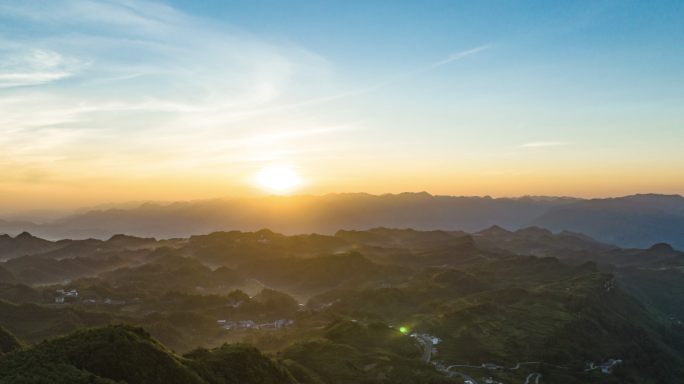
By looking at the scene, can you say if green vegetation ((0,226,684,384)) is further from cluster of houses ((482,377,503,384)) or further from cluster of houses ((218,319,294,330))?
cluster of houses ((482,377,503,384))

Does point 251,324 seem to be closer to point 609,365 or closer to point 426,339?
point 426,339

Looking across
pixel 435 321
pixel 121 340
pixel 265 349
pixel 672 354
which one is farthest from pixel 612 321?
pixel 121 340

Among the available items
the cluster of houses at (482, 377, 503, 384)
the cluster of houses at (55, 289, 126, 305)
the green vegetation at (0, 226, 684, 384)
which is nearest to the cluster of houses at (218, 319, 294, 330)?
the green vegetation at (0, 226, 684, 384)

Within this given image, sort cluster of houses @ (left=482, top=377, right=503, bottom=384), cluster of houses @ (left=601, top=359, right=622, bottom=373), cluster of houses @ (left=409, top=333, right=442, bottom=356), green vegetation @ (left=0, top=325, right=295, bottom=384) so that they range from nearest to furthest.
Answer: green vegetation @ (left=0, top=325, right=295, bottom=384) < cluster of houses @ (left=482, top=377, right=503, bottom=384) < cluster of houses @ (left=601, top=359, right=622, bottom=373) < cluster of houses @ (left=409, top=333, right=442, bottom=356)

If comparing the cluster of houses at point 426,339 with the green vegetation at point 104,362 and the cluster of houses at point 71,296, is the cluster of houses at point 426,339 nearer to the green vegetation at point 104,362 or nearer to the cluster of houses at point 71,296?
the green vegetation at point 104,362

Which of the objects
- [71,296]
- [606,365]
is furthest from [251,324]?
[606,365]

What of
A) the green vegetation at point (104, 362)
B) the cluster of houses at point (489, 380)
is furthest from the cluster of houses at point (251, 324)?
the green vegetation at point (104, 362)

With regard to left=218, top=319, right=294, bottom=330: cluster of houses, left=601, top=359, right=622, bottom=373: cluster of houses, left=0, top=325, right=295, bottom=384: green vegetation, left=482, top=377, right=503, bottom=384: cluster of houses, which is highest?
left=0, top=325, right=295, bottom=384: green vegetation

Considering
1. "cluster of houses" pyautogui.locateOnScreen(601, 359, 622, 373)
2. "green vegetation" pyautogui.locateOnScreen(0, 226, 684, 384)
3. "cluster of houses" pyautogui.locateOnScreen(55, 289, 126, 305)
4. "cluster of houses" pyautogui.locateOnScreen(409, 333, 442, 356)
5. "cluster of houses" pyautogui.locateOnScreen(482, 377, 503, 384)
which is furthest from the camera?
"cluster of houses" pyautogui.locateOnScreen(55, 289, 126, 305)
